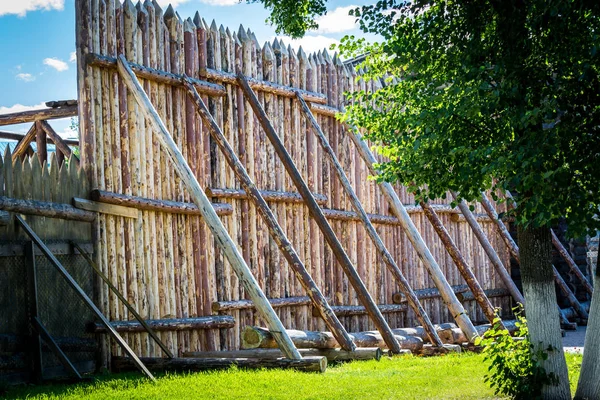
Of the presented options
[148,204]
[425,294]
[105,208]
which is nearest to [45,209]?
[105,208]

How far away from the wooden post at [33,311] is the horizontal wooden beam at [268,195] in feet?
11.1

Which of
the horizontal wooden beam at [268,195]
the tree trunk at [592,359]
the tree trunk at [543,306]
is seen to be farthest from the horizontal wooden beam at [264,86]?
the tree trunk at [592,359]

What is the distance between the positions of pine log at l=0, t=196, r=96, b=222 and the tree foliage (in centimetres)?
416

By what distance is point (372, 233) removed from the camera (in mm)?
13562

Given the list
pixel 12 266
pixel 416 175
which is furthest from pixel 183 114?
pixel 416 175

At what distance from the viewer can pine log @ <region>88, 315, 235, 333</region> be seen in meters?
10.9

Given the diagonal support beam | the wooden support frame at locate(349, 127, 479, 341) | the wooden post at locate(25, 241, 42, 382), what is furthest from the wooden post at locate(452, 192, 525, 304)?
the wooden post at locate(25, 241, 42, 382)

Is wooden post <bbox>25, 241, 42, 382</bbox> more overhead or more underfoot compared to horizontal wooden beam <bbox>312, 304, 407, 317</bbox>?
more overhead

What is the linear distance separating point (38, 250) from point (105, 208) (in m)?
1.23

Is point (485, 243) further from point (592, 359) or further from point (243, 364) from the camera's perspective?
point (592, 359)

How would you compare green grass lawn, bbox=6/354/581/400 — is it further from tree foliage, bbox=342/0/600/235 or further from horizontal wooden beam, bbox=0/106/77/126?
horizontal wooden beam, bbox=0/106/77/126

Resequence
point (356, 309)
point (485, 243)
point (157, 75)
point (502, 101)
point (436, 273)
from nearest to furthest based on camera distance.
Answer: point (502, 101), point (157, 75), point (436, 273), point (356, 309), point (485, 243)

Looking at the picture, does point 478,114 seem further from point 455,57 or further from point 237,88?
point 237,88

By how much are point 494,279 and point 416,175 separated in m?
12.4
